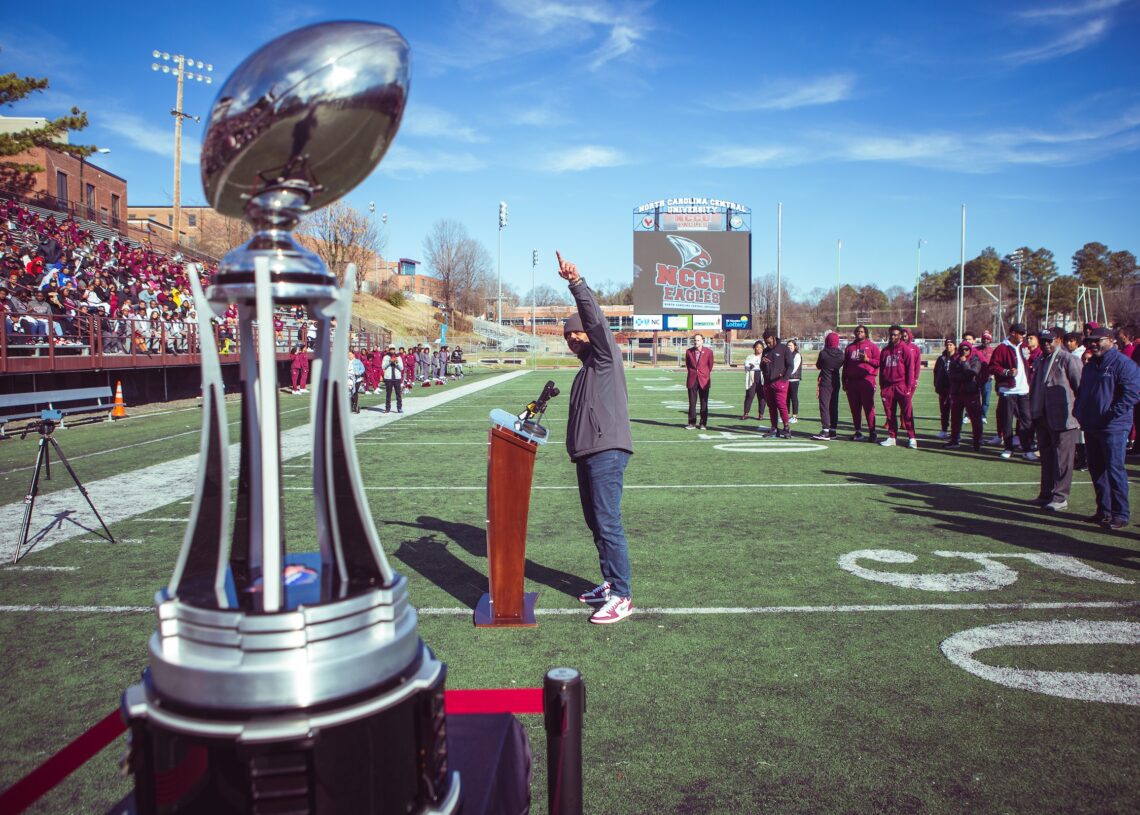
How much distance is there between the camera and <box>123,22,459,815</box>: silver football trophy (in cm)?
124

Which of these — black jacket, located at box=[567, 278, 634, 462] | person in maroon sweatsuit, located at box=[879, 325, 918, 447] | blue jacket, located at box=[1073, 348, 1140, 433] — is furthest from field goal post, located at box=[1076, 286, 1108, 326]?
black jacket, located at box=[567, 278, 634, 462]

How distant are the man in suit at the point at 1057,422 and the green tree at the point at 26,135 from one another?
91.1 ft

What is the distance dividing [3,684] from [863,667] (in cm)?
442

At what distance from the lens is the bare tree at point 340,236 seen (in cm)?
5634

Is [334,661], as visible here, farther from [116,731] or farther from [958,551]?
[958,551]

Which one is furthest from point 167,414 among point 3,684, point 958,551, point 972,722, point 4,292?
point 972,722

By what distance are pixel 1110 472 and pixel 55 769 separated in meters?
8.13

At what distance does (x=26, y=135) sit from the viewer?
2488 centimetres

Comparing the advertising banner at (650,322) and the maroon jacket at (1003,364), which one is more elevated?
the advertising banner at (650,322)

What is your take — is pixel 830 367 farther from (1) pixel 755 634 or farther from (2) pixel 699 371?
(1) pixel 755 634

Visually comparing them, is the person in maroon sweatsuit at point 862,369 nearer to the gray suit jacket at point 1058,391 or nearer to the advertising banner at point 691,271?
the gray suit jacket at point 1058,391

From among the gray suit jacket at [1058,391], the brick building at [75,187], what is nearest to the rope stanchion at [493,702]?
the gray suit jacket at [1058,391]

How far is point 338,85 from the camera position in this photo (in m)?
1.38

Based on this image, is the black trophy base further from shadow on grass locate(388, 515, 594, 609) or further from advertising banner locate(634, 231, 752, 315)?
advertising banner locate(634, 231, 752, 315)
